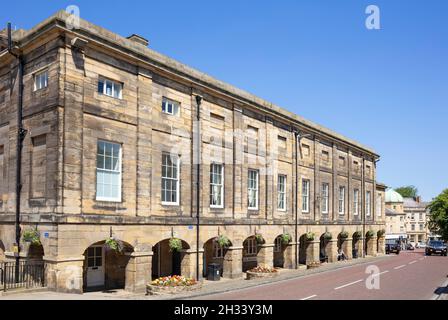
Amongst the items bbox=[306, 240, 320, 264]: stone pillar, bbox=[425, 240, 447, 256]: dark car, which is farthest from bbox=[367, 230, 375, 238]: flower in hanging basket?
bbox=[306, 240, 320, 264]: stone pillar

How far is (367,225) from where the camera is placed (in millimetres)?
46094

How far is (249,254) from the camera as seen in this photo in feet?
105

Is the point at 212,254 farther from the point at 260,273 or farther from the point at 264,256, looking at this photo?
the point at 260,273

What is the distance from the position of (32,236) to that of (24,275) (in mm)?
1739

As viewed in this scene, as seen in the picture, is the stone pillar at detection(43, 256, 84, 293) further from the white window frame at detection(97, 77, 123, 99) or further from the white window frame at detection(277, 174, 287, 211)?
the white window frame at detection(277, 174, 287, 211)

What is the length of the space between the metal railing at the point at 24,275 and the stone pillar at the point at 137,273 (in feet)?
12.2

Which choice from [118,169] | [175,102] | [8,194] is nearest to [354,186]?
[175,102]

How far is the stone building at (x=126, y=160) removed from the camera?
17.6 meters

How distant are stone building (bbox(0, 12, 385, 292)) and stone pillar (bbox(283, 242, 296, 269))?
1.66 metres

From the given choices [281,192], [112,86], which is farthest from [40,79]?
[281,192]

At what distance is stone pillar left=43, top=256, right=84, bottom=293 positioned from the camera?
16.6m

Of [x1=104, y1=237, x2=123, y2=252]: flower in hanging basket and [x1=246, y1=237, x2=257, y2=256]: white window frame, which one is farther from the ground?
[x1=104, y1=237, x2=123, y2=252]: flower in hanging basket

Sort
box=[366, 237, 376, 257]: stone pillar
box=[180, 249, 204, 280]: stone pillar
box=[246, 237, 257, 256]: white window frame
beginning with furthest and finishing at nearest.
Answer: box=[366, 237, 376, 257]: stone pillar → box=[246, 237, 257, 256]: white window frame → box=[180, 249, 204, 280]: stone pillar

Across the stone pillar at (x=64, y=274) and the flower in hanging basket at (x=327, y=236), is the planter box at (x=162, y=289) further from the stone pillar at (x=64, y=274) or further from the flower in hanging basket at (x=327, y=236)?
the flower in hanging basket at (x=327, y=236)
